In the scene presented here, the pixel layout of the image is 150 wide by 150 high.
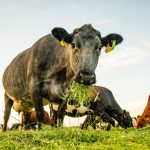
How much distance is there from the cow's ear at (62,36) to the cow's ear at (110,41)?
109cm

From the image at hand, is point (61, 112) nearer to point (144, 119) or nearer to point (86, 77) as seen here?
point (86, 77)

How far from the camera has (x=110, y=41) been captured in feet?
39.7

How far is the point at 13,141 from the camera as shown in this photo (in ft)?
20.5

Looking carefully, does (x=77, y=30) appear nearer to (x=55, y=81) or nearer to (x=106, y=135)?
(x=55, y=81)

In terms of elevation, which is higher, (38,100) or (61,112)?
(38,100)

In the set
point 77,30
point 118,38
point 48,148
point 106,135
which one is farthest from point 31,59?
point 48,148

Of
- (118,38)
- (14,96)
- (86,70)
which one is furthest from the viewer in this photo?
(14,96)

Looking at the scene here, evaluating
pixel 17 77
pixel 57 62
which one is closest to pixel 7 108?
pixel 17 77

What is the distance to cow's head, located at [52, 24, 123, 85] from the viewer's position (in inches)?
382

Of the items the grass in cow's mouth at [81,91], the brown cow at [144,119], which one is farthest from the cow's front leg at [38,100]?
the brown cow at [144,119]

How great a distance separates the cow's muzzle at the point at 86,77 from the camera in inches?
374

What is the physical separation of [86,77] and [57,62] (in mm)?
2576

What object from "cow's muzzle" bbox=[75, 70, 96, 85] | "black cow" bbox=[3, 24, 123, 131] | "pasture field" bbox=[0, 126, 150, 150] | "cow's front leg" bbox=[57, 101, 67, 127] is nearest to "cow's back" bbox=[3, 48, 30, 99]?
"black cow" bbox=[3, 24, 123, 131]

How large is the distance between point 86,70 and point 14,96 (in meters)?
5.07
